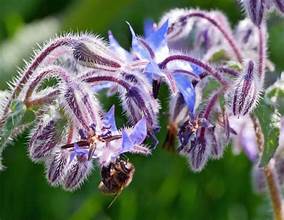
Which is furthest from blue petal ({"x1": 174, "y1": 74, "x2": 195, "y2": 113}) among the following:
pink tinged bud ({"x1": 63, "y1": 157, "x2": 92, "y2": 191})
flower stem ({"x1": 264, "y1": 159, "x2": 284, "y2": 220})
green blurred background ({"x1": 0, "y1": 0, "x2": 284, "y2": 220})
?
green blurred background ({"x1": 0, "y1": 0, "x2": 284, "y2": 220})

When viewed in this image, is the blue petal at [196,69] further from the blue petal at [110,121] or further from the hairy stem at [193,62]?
the blue petal at [110,121]

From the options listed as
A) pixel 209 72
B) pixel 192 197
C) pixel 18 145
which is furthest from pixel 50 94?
pixel 18 145

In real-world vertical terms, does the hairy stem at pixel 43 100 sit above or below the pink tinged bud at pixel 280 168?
below

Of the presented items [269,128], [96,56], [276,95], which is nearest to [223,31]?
[276,95]

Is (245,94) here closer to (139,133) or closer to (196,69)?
(196,69)

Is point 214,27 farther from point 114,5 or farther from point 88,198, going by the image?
point 114,5

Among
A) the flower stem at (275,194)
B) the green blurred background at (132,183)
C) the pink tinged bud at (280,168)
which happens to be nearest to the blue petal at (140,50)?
the flower stem at (275,194)

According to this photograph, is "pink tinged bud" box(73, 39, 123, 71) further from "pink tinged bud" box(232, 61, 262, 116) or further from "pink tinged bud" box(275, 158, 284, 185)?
"pink tinged bud" box(275, 158, 284, 185)
